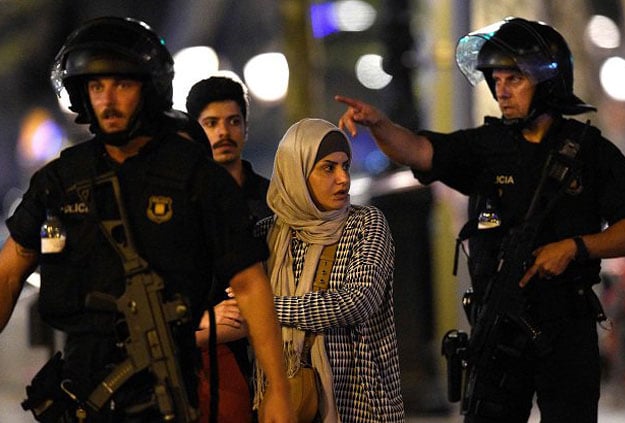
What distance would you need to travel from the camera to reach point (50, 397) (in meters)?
4.48

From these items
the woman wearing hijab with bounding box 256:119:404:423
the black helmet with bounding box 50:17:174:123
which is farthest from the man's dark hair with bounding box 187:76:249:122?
the black helmet with bounding box 50:17:174:123

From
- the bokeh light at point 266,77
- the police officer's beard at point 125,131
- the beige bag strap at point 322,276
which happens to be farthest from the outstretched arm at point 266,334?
the bokeh light at point 266,77

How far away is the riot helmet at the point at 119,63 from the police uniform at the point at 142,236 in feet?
0.34

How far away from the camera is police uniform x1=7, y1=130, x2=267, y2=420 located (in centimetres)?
439

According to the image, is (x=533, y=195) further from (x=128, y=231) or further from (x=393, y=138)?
(x=128, y=231)

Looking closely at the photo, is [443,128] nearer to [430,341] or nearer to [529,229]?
[430,341]

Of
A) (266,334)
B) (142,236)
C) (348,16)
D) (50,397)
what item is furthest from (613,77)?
(348,16)

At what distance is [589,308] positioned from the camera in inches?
232

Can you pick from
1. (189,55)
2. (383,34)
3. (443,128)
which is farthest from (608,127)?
(189,55)

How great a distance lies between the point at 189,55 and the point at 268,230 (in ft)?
42.2

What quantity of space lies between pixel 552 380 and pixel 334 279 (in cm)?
111

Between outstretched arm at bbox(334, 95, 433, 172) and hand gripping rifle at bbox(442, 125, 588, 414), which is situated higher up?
outstretched arm at bbox(334, 95, 433, 172)

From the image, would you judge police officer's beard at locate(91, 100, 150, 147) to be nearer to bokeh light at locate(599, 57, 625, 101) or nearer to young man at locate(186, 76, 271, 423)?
young man at locate(186, 76, 271, 423)

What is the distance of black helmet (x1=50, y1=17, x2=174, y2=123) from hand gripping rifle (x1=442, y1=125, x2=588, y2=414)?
5.92 feet
